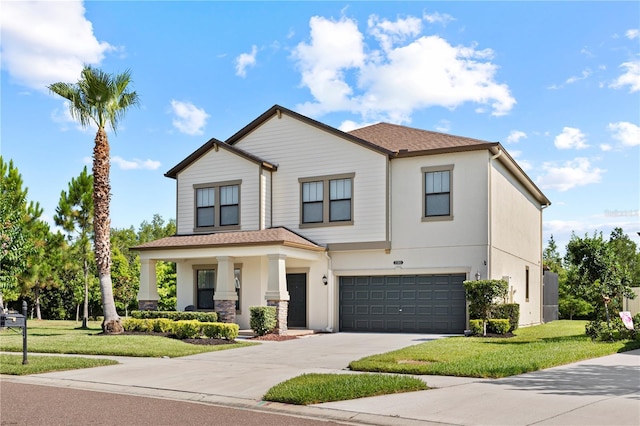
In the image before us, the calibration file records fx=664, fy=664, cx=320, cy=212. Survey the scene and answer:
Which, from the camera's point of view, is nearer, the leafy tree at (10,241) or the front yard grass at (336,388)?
the front yard grass at (336,388)

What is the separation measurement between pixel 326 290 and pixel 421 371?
1319 centimetres

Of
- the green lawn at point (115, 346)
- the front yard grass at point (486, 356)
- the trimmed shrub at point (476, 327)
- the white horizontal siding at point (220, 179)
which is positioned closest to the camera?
the front yard grass at point (486, 356)

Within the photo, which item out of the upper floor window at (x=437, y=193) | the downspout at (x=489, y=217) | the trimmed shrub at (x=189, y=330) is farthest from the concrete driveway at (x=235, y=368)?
the upper floor window at (x=437, y=193)

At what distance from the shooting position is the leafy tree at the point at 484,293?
21.2m

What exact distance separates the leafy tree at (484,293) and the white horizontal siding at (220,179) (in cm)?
899

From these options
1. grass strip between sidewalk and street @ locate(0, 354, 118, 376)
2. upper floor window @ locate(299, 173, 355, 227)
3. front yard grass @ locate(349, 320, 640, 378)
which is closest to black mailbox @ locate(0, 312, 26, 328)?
grass strip between sidewalk and street @ locate(0, 354, 118, 376)

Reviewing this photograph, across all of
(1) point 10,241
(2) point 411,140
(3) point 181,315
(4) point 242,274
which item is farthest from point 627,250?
(1) point 10,241

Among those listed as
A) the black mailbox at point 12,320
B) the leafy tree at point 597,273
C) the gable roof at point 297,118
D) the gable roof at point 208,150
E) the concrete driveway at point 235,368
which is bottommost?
the concrete driveway at point 235,368

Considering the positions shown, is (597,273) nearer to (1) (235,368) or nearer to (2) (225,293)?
(1) (235,368)

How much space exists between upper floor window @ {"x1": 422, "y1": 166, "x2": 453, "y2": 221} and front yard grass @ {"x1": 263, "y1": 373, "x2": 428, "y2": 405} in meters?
13.0

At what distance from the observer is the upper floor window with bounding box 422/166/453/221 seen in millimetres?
23953

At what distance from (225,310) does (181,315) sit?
157 cm

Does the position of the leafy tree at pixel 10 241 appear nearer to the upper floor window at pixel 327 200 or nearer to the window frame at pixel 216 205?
the window frame at pixel 216 205

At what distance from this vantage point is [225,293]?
24.2m
